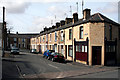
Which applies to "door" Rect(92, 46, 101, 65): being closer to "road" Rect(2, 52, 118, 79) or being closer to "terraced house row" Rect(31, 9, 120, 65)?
"terraced house row" Rect(31, 9, 120, 65)

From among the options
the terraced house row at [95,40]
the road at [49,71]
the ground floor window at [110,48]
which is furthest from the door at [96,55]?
the road at [49,71]

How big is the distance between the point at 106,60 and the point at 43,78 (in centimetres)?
1241

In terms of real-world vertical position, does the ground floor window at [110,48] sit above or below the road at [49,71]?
above

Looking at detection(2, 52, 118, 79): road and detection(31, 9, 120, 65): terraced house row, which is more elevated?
detection(31, 9, 120, 65): terraced house row

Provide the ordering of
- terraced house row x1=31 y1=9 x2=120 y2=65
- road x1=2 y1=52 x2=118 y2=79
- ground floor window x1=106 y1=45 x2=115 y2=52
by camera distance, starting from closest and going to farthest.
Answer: road x1=2 y1=52 x2=118 y2=79 < terraced house row x1=31 y1=9 x2=120 y2=65 < ground floor window x1=106 y1=45 x2=115 y2=52

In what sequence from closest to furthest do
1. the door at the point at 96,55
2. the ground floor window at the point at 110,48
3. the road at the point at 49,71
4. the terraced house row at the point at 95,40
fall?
the road at the point at 49,71
the terraced house row at the point at 95,40
the door at the point at 96,55
the ground floor window at the point at 110,48

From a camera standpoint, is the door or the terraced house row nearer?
the terraced house row

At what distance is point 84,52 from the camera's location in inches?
950

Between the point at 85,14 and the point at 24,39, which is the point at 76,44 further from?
the point at 24,39

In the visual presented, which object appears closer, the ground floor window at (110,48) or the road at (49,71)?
the road at (49,71)

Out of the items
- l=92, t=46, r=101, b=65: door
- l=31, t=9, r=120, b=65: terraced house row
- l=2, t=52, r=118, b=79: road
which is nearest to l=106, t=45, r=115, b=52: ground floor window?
l=31, t=9, r=120, b=65: terraced house row

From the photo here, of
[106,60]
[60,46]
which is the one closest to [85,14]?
[106,60]

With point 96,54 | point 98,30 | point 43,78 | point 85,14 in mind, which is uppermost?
point 85,14

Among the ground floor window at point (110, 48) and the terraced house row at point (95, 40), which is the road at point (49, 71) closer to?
the terraced house row at point (95, 40)
